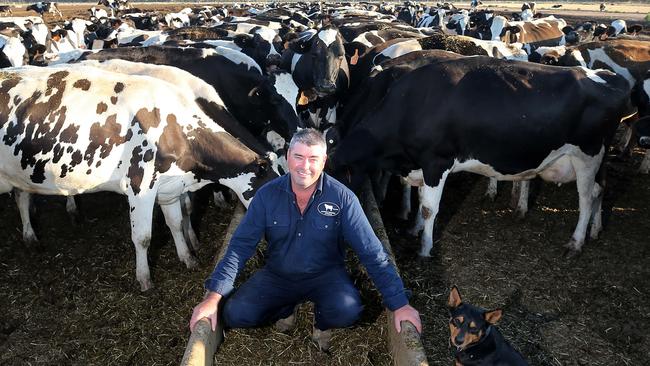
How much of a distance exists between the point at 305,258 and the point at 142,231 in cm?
233

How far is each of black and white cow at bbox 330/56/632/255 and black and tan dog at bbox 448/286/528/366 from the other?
2289 mm

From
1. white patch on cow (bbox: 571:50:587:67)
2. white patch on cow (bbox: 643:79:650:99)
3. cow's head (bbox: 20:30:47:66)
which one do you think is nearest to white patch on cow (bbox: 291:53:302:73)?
white patch on cow (bbox: 571:50:587:67)

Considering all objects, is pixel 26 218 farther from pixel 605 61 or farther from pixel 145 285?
pixel 605 61

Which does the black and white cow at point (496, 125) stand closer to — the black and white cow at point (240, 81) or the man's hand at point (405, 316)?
the black and white cow at point (240, 81)

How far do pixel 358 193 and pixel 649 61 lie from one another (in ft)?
21.1

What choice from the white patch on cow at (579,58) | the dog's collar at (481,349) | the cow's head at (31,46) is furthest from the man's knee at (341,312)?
the cow's head at (31,46)

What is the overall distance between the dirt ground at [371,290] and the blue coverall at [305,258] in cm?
51

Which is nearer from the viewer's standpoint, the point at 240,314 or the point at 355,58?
the point at 240,314

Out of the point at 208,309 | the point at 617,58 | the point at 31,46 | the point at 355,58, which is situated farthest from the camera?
the point at 31,46

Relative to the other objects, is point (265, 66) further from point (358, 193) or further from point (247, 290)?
point (247, 290)

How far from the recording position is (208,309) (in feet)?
11.2

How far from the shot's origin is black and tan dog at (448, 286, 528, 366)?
347 centimetres

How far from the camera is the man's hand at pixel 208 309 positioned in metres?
3.40

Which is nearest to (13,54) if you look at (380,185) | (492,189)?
(380,185)
